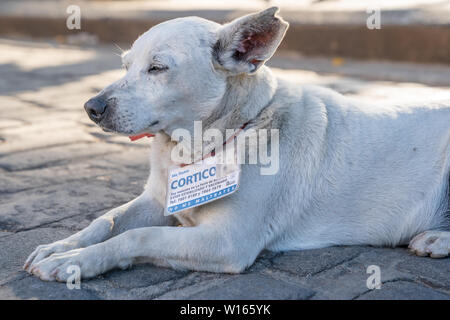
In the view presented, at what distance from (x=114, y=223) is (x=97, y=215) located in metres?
0.36

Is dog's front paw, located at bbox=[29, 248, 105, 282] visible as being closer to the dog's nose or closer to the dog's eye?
the dog's nose

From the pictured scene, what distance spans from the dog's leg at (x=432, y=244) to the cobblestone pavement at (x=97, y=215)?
37 millimetres

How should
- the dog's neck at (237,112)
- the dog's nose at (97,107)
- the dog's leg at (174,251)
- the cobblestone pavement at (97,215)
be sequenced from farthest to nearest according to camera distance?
1. the dog's neck at (237,112)
2. the dog's nose at (97,107)
3. the dog's leg at (174,251)
4. the cobblestone pavement at (97,215)

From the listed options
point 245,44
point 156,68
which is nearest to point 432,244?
point 245,44

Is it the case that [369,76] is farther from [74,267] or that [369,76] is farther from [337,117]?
[74,267]

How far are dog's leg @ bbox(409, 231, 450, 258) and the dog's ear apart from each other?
1.10m

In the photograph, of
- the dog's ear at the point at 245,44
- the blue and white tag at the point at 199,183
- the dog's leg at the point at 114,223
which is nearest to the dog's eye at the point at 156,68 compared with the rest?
the dog's ear at the point at 245,44

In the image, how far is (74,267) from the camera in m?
2.46

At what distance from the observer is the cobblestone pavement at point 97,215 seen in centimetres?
241

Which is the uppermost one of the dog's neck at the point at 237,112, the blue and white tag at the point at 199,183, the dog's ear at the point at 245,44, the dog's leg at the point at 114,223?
the dog's ear at the point at 245,44

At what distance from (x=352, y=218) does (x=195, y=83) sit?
0.98 meters

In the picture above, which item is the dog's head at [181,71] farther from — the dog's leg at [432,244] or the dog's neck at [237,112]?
the dog's leg at [432,244]

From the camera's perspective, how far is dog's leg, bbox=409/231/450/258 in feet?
9.00

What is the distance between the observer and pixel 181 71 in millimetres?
2729
